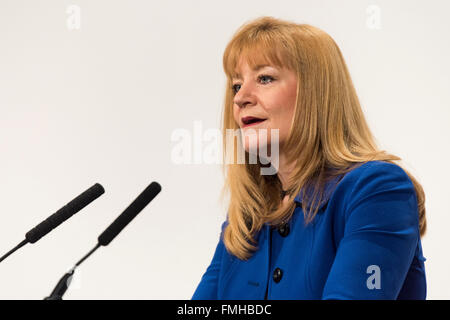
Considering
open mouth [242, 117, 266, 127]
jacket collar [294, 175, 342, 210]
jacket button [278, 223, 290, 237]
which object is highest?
open mouth [242, 117, 266, 127]

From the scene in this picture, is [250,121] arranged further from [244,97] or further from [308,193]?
[308,193]

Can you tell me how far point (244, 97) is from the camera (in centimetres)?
135

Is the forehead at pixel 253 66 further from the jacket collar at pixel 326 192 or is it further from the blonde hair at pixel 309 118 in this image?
the jacket collar at pixel 326 192

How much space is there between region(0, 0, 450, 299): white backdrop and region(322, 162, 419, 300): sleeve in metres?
1.24

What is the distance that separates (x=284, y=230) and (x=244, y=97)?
32 cm

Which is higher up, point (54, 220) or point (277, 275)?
point (54, 220)

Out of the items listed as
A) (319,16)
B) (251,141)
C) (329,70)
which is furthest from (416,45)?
(251,141)

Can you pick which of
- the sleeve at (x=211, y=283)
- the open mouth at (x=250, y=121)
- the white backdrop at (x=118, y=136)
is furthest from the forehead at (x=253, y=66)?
the white backdrop at (x=118, y=136)

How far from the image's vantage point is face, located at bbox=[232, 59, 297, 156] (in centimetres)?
132

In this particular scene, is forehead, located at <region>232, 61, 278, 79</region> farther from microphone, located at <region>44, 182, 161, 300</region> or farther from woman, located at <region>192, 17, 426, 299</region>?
microphone, located at <region>44, 182, 161, 300</region>

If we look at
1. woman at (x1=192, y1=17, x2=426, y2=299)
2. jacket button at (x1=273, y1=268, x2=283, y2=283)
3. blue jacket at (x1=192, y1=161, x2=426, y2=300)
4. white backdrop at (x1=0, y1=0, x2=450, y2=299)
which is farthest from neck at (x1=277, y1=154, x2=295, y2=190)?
white backdrop at (x1=0, y1=0, x2=450, y2=299)

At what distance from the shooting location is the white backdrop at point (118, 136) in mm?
2361

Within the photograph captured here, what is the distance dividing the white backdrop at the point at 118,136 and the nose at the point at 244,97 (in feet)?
3.17

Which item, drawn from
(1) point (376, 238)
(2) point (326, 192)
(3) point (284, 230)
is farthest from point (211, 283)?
(1) point (376, 238)
